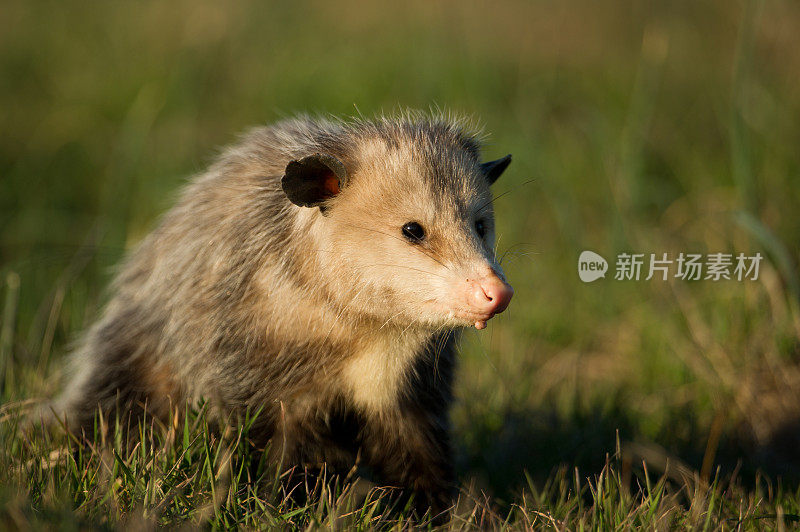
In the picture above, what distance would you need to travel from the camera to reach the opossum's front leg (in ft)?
9.30

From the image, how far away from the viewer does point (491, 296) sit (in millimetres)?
2293

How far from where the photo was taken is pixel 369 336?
2664 millimetres

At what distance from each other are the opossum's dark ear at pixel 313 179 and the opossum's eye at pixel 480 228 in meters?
0.43

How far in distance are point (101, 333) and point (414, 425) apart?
119cm

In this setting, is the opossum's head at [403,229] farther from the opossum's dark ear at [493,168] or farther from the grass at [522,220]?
the grass at [522,220]

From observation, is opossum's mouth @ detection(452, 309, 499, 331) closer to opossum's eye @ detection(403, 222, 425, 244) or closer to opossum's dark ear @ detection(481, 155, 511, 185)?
opossum's eye @ detection(403, 222, 425, 244)

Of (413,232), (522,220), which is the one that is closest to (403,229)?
(413,232)

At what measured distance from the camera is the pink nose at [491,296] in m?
2.29

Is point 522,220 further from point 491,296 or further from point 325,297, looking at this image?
point 491,296

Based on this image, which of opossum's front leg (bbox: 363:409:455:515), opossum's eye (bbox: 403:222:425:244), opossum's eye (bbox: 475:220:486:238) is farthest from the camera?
opossum's front leg (bbox: 363:409:455:515)

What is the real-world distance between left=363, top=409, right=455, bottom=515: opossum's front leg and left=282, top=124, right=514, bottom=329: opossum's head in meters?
0.45

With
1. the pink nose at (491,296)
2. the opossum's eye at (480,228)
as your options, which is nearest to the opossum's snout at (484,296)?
the pink nose at (491,296)

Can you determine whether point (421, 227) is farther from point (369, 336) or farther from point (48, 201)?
point (48, 201)

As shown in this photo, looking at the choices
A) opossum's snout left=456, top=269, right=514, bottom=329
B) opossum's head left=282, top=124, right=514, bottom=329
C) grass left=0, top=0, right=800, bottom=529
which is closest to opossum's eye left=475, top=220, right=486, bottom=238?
opossum's head left=282, top=124, right=514, bottom=329
